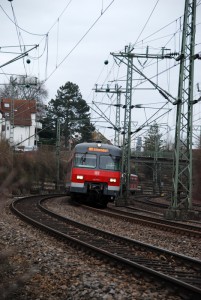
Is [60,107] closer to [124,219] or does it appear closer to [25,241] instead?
[124,219]

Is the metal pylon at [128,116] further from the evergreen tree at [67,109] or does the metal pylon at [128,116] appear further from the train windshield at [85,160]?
the evergreen tree at [67,109]

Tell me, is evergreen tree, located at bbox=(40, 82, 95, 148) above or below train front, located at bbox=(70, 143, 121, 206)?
above

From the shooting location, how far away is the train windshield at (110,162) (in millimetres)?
22875

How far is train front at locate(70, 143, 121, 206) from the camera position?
22.5 m

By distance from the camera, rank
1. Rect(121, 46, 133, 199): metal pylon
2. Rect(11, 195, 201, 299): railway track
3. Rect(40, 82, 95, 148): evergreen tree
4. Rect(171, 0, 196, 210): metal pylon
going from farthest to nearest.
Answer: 1. Rect(40, 82, 95, 148): evergreen tree
2. Rect(121, 46, 133, 199): metal pylon
3. Rect(171, 0, 196, 210): metal pylon
4. Rect(11, 195, 201, 299): railway track

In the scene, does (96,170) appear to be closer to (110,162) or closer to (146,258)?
(110,162)

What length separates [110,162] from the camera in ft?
75.6

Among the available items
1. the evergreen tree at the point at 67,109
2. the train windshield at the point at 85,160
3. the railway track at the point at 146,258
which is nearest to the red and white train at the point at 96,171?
the train windshield at the point at 85,160

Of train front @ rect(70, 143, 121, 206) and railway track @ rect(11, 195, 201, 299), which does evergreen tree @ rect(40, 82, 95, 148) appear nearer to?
train front @ rect(70, 143, 121, 206)

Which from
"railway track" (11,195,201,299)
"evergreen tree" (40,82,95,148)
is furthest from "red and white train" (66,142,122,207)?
"evergreen tree" (40,82,95,148)

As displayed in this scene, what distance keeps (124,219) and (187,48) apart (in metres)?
7.44

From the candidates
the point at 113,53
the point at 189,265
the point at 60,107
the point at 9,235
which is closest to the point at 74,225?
the point at 9,235

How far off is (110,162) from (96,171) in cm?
91

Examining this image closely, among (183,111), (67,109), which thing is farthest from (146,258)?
(67,109)
